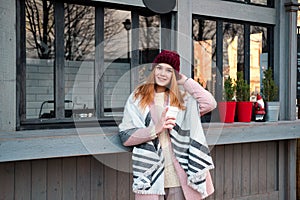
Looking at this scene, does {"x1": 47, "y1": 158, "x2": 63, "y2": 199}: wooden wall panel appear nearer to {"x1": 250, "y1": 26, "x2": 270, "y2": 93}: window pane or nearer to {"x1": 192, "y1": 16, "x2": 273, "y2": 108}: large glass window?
{"x1": 192, "y1": 16, "x2": 273, "y2": 108}: large glass window

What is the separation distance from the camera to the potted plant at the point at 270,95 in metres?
4.06

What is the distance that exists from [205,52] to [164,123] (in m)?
1.42

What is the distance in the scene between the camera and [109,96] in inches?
141

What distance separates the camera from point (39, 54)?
323 centimetres

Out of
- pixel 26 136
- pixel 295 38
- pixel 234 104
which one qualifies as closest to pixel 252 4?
pixel 295 38

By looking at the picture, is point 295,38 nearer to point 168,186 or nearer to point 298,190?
point 298,190

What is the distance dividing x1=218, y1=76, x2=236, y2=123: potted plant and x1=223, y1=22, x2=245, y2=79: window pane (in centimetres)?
18

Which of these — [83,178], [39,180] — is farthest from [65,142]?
[83,178]

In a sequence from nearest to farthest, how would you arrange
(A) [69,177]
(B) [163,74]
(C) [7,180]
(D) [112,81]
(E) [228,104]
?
(B) [163,74]
(C) [7,180]
(A) [69,177]
(E) [228,104]
(D) [112,81]

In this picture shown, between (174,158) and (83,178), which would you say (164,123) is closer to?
(174,158)

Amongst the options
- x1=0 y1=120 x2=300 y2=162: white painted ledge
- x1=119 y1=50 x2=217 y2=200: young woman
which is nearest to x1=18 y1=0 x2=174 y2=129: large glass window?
x1=0 y1=120 x2=300 y2=162: white painted ledge

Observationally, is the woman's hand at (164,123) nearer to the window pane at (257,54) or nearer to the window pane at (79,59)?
the window pane at (79,59)

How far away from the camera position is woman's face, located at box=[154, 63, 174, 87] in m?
2.74

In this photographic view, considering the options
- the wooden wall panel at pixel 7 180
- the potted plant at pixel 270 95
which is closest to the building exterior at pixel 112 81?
the wooden wall panel at pixel 7 180
